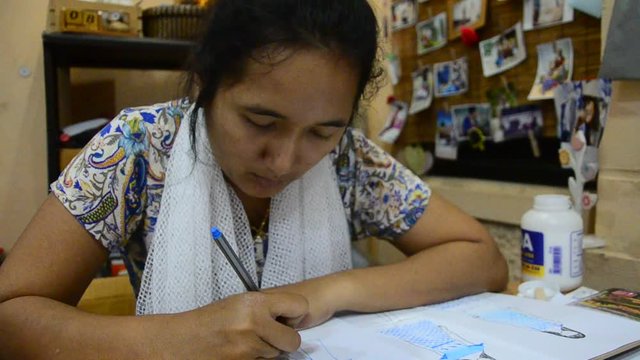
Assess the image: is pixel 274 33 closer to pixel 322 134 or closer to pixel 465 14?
pixel 322 134

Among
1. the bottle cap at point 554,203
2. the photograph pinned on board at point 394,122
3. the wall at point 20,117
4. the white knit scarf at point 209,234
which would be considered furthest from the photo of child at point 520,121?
the wall at point 20,117

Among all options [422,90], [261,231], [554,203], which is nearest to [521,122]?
[422,90]

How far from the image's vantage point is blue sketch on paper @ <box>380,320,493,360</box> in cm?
61

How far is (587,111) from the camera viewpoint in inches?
53.8

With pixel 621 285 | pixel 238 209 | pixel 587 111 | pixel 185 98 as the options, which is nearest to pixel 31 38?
pixel 185 98

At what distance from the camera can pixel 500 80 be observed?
167 centimetres

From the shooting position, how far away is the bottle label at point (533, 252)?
3.03 ft

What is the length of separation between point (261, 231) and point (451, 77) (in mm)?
1141

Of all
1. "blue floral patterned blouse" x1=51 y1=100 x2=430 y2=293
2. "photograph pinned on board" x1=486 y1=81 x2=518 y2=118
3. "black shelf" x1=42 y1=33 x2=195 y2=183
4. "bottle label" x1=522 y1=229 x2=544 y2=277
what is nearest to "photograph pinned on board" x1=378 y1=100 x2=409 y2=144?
"photograph pinned on board" x1=486 y1=81 x2=518 y2=118

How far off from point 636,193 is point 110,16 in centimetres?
139

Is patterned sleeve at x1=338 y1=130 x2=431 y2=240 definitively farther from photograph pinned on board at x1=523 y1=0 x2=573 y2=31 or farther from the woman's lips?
photograph pinned on board at x1=523 y1=0 x2=573 y2=31

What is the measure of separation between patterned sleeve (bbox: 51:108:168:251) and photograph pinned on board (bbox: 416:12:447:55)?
126 centimetres

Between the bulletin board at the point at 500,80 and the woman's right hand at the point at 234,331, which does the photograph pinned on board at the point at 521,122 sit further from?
the woman's right hand at the point at 234,331

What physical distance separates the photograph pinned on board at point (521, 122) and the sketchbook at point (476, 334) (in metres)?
0.87
